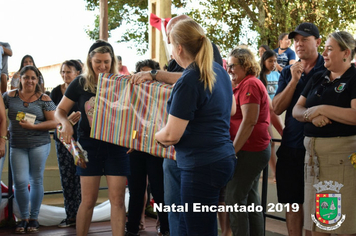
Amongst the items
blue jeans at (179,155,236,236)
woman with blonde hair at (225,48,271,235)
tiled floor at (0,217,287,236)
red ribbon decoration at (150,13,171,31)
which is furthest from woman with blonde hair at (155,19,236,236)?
red ribbon decoration at (150,13,171,31)

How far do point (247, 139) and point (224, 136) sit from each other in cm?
103

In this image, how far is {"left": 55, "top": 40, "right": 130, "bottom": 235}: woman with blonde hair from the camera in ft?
10.4

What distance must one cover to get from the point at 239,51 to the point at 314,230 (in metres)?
1.41

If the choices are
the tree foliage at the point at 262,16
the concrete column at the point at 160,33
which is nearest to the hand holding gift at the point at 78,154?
the concrete column at the point at 160,33

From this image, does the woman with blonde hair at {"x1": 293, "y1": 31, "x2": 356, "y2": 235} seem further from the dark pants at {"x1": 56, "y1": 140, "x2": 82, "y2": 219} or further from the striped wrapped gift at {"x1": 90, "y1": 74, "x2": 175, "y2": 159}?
the dark pants at {"x1": 56, "y1": 140, "x2": 82, "y2": 219}

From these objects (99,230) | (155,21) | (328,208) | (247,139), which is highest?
(155,21)

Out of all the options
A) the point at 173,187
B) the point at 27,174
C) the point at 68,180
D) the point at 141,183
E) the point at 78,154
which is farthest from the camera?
the point at 68,180

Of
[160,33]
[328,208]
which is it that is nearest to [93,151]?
[328,208]

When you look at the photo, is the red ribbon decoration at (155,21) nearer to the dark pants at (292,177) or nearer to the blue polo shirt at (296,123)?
the blue polo shirt at (296,123)

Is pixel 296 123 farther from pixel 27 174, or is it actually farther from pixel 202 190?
pixel 27 174

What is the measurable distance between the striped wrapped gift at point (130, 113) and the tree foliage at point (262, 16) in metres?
8.53

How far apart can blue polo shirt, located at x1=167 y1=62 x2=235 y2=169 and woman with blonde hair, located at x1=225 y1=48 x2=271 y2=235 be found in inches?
38.3

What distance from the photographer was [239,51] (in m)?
3.30

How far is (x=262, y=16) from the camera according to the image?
11055mm
